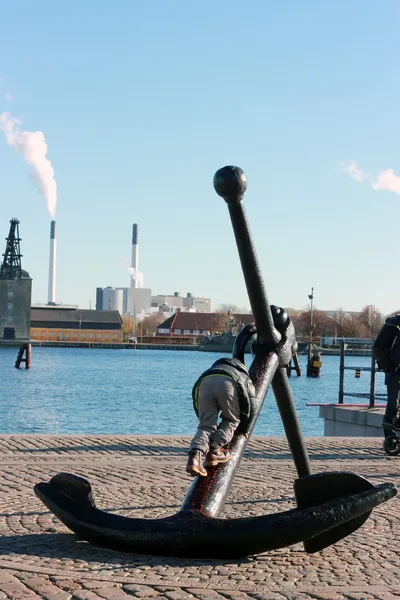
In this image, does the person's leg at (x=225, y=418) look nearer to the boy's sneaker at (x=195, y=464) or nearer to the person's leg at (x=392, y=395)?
the boy's sneaker at (x=195, y=464)

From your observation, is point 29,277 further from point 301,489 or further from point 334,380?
point 301,489

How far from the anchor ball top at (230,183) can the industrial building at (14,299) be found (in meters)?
115

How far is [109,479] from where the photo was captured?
29.4ft

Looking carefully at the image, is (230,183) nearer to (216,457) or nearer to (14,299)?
(216,457)

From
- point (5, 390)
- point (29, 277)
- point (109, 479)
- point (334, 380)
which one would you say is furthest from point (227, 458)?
point (29, 277)

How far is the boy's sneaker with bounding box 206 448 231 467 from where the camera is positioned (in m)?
5.53

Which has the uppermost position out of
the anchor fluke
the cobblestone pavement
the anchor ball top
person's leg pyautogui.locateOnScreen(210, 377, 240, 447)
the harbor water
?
the anchor ball top

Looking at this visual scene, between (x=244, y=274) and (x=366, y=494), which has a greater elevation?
(x=244, y=274)

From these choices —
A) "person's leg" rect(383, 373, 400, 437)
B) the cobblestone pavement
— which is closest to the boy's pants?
the cobblestone pavement

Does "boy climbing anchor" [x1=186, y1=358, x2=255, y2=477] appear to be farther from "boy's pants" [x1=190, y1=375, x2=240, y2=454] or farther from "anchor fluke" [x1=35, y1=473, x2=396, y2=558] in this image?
"anchor fluke" [x1=35, y1=473, x2=396, y2=558]

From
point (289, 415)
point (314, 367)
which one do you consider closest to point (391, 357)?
point (289, 415)

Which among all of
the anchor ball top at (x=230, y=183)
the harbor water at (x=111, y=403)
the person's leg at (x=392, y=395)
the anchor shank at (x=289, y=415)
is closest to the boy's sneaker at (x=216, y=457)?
the anchor shank at (x=289, y=415)

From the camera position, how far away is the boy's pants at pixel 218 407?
5566 mm

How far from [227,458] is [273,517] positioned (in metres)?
0.49
